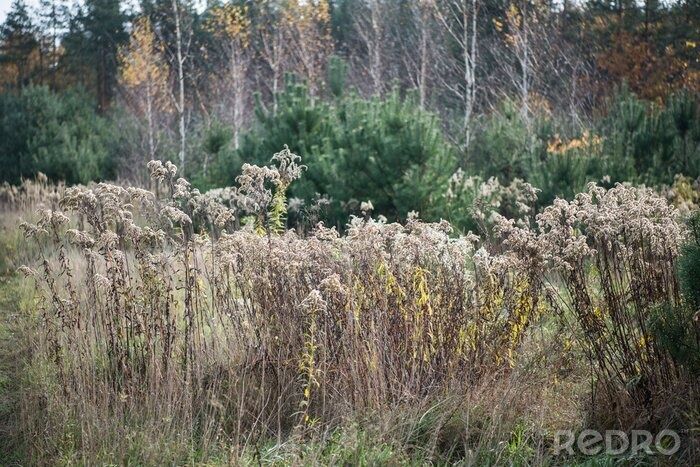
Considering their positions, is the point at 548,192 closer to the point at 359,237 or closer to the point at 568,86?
the point at 359,237

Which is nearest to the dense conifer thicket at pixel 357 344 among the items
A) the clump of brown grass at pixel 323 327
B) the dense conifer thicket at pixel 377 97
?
the clump of brown grass at pixel 323 327

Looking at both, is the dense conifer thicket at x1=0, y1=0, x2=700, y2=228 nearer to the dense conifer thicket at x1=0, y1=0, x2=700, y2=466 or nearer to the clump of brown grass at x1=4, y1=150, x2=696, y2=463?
the dense conifer thicket at x1=0, y1=0, x2=700, y2=466

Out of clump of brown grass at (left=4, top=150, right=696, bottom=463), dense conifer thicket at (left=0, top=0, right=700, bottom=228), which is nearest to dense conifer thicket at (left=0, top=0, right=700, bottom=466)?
clump of brown grass at (left=4, top=150, right=696, bottom=463)

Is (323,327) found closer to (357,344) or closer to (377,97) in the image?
(357,344)

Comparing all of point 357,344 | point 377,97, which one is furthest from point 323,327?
point 377,97

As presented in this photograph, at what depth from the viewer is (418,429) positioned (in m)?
4.16

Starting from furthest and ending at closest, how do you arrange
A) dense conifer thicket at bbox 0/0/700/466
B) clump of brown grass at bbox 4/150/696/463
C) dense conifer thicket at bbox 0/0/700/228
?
1. dense conifer thicket at bbox 0/0/700/228
2. clump of brown grass at bbox 4/150/696/463
3. dense conifer thicket at bbox 0/0/700/466

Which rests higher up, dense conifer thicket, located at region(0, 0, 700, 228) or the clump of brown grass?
dense conifer thicket, located at region(0, 0, 700, 228)

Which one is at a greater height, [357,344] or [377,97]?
[377,97]

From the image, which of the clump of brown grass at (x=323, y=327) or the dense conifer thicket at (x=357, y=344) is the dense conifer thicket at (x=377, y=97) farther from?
the clump of brown grass at (x=323, y=327)

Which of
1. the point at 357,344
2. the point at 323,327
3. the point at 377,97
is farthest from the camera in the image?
the point at 377,97

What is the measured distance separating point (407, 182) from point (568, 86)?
13674 millimetres

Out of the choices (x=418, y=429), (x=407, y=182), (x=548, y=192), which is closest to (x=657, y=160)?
(x=548, y=192)

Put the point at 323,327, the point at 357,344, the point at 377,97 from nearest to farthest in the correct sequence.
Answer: the point at 357,344 → the point at 323,327 → the point at 377,97
